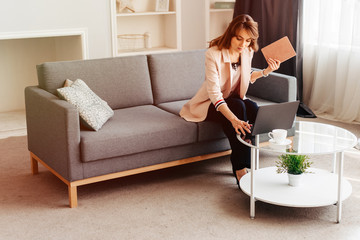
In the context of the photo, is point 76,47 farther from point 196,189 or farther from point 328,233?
point 328,233

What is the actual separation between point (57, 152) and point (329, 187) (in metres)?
1.54

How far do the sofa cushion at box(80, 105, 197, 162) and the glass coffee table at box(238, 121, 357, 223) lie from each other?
18.7 inches

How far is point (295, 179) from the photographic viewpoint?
2.97 m

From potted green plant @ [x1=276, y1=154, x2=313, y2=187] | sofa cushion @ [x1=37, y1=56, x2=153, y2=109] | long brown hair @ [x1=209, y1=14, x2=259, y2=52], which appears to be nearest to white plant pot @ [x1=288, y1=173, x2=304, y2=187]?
potted green plant @ [x1=276, y1=154, x2=313, y2=187]

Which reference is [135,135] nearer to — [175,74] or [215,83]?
[215,83]

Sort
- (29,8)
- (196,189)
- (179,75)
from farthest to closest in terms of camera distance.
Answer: (29,8)
(179,75)
(196,189)

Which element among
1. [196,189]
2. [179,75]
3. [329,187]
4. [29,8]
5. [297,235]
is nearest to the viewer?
[297,235]

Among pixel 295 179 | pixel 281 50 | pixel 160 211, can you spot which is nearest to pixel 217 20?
pixel 281 50

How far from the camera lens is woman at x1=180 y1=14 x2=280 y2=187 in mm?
3119

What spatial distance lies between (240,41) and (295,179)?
856 millimetres

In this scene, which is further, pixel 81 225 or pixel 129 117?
pixel 129 117

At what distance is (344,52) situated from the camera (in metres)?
4.68

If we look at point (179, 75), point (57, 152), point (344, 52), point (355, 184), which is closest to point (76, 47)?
point (179, 75)

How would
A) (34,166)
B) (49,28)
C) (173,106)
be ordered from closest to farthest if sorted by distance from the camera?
(34,166)
(173,106)
(49,28)
